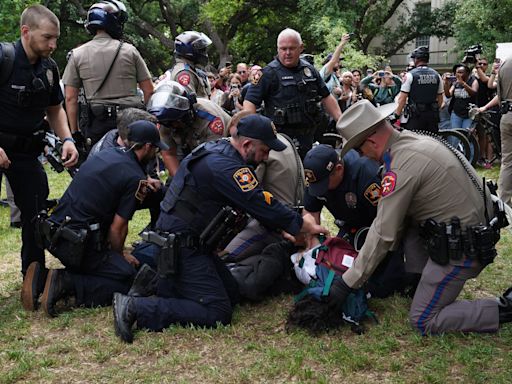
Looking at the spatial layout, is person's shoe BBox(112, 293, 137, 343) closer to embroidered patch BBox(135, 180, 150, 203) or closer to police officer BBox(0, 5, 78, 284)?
embroidered patch BBox(135, 180, 150, 203)

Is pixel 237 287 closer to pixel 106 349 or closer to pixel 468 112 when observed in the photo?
pixel 106 349

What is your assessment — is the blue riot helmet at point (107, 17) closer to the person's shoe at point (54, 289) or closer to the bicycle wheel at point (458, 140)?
the person's shoe at point (54, 289)

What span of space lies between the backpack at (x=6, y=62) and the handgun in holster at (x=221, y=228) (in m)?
1.76

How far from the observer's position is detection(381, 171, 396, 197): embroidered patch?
3.45 metres

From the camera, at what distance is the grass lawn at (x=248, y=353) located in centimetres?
329

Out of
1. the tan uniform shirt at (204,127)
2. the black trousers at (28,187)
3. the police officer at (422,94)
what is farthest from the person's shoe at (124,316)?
the police officer at (422,94)

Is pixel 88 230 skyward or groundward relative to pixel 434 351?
skyward

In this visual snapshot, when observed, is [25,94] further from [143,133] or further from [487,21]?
[487,21]

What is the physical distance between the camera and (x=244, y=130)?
381cm

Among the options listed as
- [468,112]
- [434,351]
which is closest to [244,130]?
[434,351]

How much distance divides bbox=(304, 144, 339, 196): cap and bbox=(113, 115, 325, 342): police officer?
269 mm

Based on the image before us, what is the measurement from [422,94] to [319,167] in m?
5.56

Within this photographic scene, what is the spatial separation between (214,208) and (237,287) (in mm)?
704

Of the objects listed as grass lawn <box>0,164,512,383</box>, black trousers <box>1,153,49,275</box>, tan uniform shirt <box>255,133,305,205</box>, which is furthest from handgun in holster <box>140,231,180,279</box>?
black trousers <box>1,153,49,275</box>
